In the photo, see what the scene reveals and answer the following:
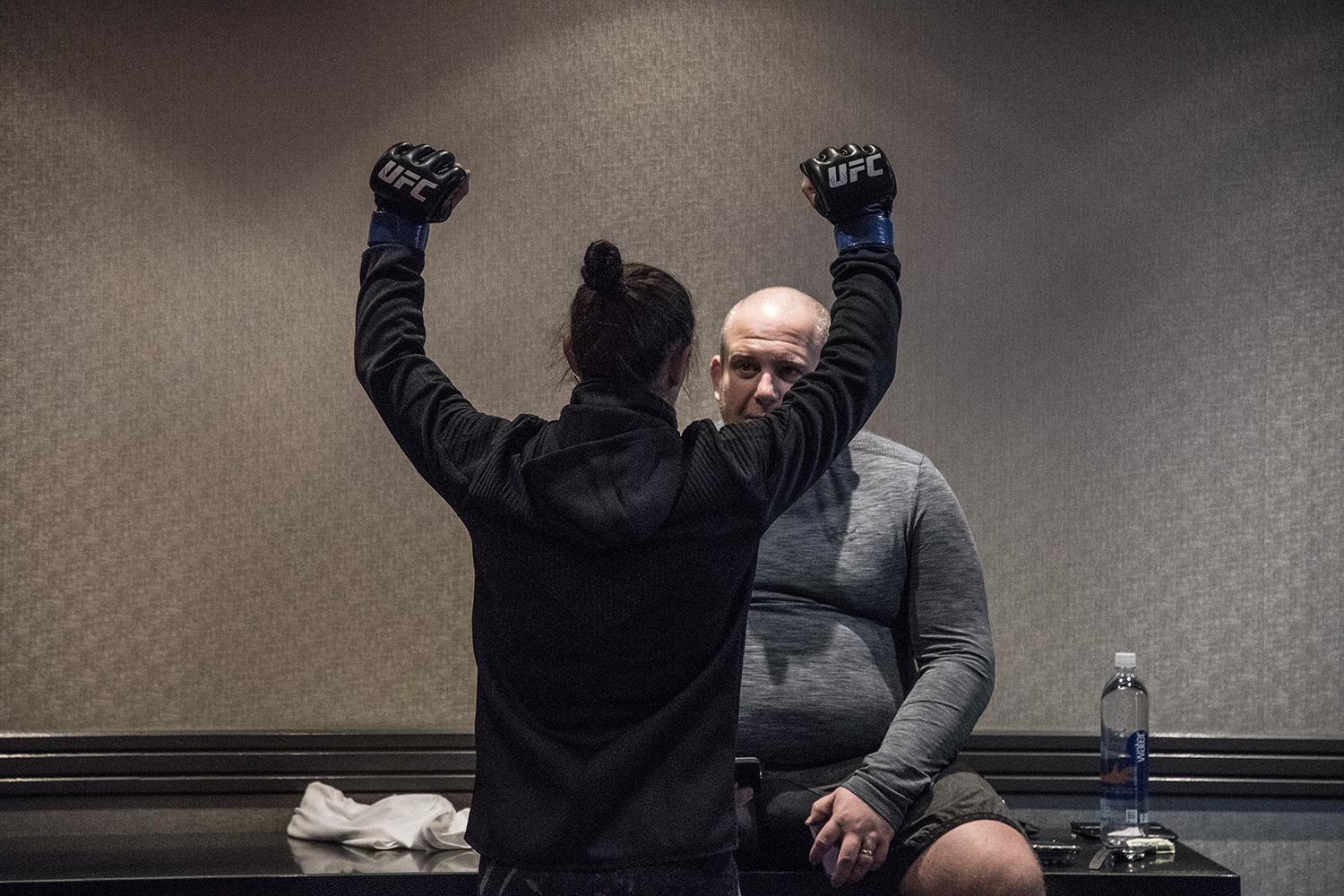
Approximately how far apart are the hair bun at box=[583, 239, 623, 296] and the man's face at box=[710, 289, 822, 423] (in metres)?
0.76

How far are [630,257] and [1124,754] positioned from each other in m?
1.42

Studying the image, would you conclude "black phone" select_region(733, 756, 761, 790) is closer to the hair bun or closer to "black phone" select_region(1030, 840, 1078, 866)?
"black phone" select_region(1030, 840, 1078, 866)

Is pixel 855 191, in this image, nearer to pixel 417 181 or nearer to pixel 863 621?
pixel 417 181

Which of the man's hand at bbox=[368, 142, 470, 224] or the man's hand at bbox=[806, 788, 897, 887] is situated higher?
the man's hand at bbox=[368, 142, 470, 224]

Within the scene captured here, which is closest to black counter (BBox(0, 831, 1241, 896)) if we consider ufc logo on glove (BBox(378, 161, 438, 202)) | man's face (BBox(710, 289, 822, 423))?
man's face (BBox(710, 289, 822, 423))

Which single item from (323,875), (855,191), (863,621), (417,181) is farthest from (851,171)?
(323,875)

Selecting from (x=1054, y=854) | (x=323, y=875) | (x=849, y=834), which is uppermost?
(x=849, y=834)

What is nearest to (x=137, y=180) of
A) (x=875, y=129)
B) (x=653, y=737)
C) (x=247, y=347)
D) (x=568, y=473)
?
(x=247, y=347)

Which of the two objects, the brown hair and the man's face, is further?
the man's face

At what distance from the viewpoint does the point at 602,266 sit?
1334mm

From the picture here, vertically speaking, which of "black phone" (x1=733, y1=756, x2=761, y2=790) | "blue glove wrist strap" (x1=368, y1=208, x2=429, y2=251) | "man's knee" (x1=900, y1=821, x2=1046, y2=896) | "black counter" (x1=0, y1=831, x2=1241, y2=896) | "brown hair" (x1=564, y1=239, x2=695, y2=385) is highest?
"blue glove wrist strap" (x1=368, y1=208, x2=429, y2=251)

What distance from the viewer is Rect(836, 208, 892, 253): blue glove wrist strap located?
1474 millimetres

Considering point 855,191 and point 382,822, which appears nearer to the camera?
point 855,191

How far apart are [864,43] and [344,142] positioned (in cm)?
113
